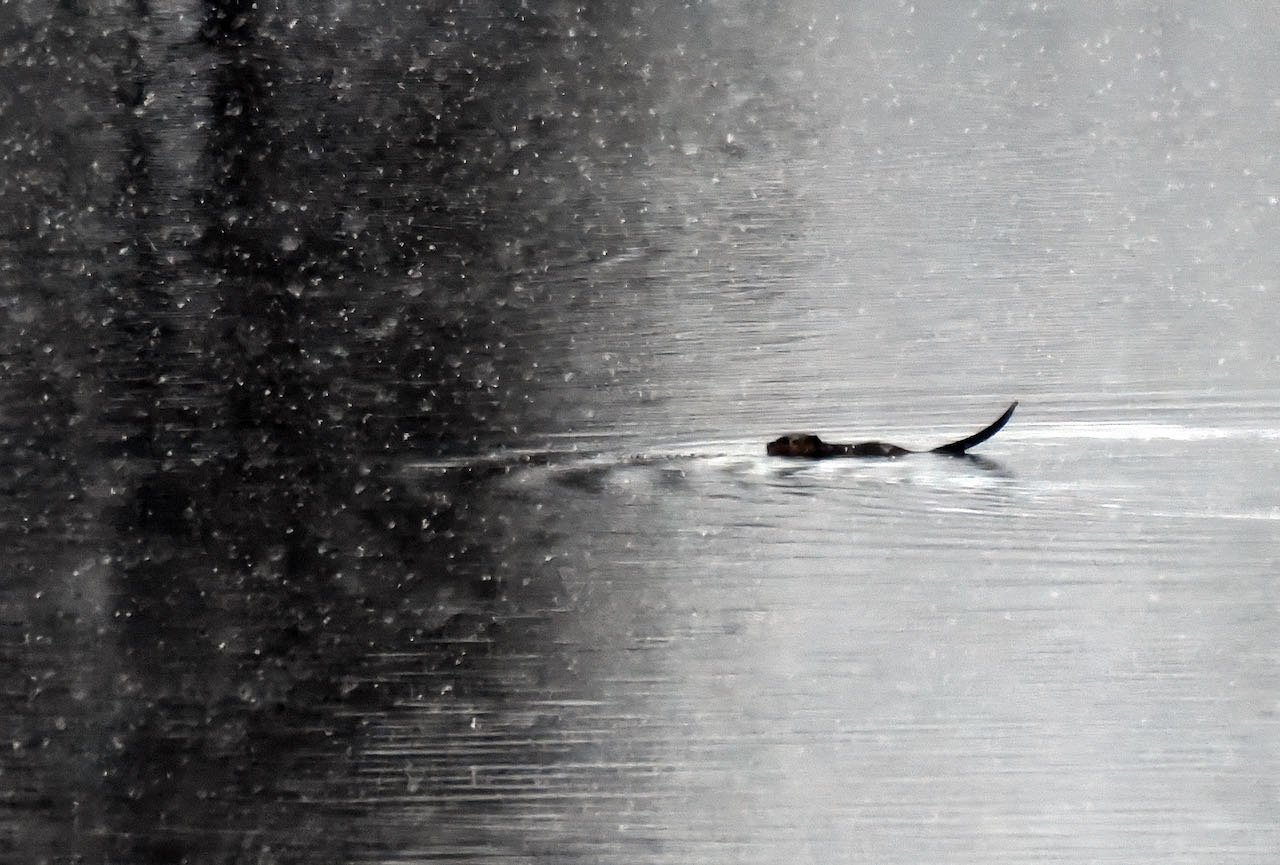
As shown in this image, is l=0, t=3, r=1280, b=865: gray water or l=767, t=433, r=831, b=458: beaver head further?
l=767, t=433, r=831, b=458: beaver head

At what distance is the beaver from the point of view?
0.68m

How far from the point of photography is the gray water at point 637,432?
0.50 meters

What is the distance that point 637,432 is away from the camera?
2.27 ft

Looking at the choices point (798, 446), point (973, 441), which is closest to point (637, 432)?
point (798, 446)

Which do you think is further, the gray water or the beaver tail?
the beaver tail

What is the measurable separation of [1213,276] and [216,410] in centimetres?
64

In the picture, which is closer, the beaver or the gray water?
the gray water

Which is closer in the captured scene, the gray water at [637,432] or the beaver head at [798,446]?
the gray water at [637,432]

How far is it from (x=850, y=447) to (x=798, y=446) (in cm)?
3

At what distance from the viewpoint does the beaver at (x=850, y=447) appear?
26.6 inches

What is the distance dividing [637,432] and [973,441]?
20 cm

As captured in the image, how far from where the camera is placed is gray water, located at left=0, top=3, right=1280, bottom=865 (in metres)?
0.50

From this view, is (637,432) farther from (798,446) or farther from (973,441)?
(973,441)

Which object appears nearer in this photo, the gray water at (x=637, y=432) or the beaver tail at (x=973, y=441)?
the gray water at (x=637, y=432)
